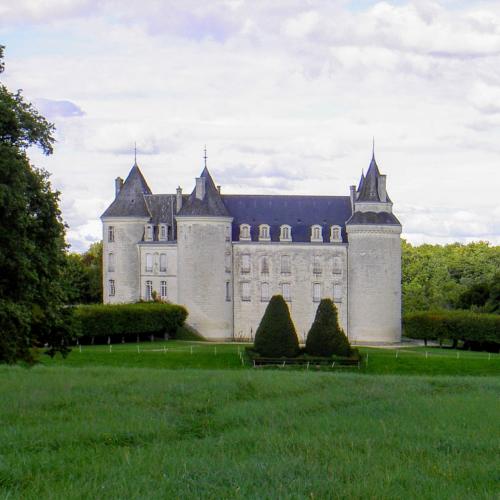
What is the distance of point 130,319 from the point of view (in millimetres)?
54438

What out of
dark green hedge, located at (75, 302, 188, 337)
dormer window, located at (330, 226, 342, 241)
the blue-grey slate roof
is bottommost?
dark green hedge, located at (75, 302, 188, 337)

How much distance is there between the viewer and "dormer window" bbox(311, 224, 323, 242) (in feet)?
205

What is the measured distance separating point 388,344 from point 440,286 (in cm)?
2647

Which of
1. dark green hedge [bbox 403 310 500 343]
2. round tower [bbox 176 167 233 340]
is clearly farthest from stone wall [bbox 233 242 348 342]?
dark green hedge [bbox 403 310 500 343]

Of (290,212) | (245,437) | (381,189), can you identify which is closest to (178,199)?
(290,212)

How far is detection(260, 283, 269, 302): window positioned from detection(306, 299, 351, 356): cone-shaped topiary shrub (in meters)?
19.1

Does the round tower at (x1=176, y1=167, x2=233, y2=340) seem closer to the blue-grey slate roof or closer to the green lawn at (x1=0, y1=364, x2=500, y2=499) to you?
the blue-grey slate roof

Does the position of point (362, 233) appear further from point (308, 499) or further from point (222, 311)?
point (308, 499)

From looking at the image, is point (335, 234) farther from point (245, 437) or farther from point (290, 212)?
point (245, 437)

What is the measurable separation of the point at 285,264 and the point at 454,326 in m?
13.3

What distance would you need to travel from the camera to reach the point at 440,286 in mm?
82938

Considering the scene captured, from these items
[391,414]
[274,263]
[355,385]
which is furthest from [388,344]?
[391,414]

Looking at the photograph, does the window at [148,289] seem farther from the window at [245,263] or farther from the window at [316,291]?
the window at [316,291]

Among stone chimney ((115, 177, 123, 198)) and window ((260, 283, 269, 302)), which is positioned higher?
stone chimney ((115, 177, 123, 198))
